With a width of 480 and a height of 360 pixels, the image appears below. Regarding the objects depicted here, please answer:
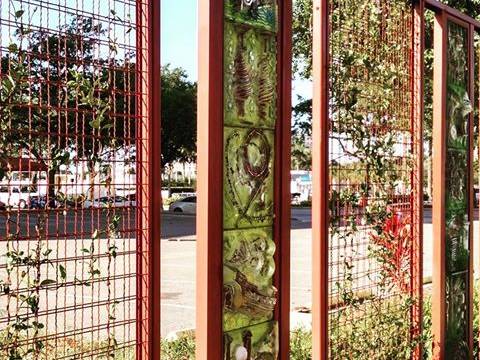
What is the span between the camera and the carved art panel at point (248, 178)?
274cm

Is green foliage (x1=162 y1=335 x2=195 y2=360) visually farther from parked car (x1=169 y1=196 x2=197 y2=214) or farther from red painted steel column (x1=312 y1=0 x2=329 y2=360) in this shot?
parked car (x1=169 y1=196 x2=197 y2=214)

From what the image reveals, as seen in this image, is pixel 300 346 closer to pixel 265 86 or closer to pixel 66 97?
pixel 265 86

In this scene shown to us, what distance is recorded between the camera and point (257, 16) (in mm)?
2879

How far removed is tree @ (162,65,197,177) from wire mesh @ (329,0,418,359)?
72.8ft

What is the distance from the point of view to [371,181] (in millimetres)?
3816

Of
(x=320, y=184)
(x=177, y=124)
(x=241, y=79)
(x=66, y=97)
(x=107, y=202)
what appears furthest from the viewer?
(x=177, y=124)

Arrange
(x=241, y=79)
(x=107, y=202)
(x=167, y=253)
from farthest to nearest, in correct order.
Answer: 1. (x=167, y=253)
2. (x=241, y=79)
3. (x=107, y=202)

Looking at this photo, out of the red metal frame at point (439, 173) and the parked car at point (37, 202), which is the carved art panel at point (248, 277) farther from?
the red metal frame at point (439, 173)

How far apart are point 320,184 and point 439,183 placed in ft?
5.01

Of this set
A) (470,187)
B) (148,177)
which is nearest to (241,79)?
(148,177)

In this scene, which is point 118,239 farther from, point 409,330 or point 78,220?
point 409,330

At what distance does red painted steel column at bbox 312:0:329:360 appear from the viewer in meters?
3.26

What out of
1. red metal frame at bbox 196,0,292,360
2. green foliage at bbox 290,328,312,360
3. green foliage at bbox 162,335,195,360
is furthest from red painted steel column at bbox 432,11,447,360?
red metal frame at bbox 196,0,292,360

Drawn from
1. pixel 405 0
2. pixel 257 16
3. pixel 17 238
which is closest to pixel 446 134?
pixel 405 0
